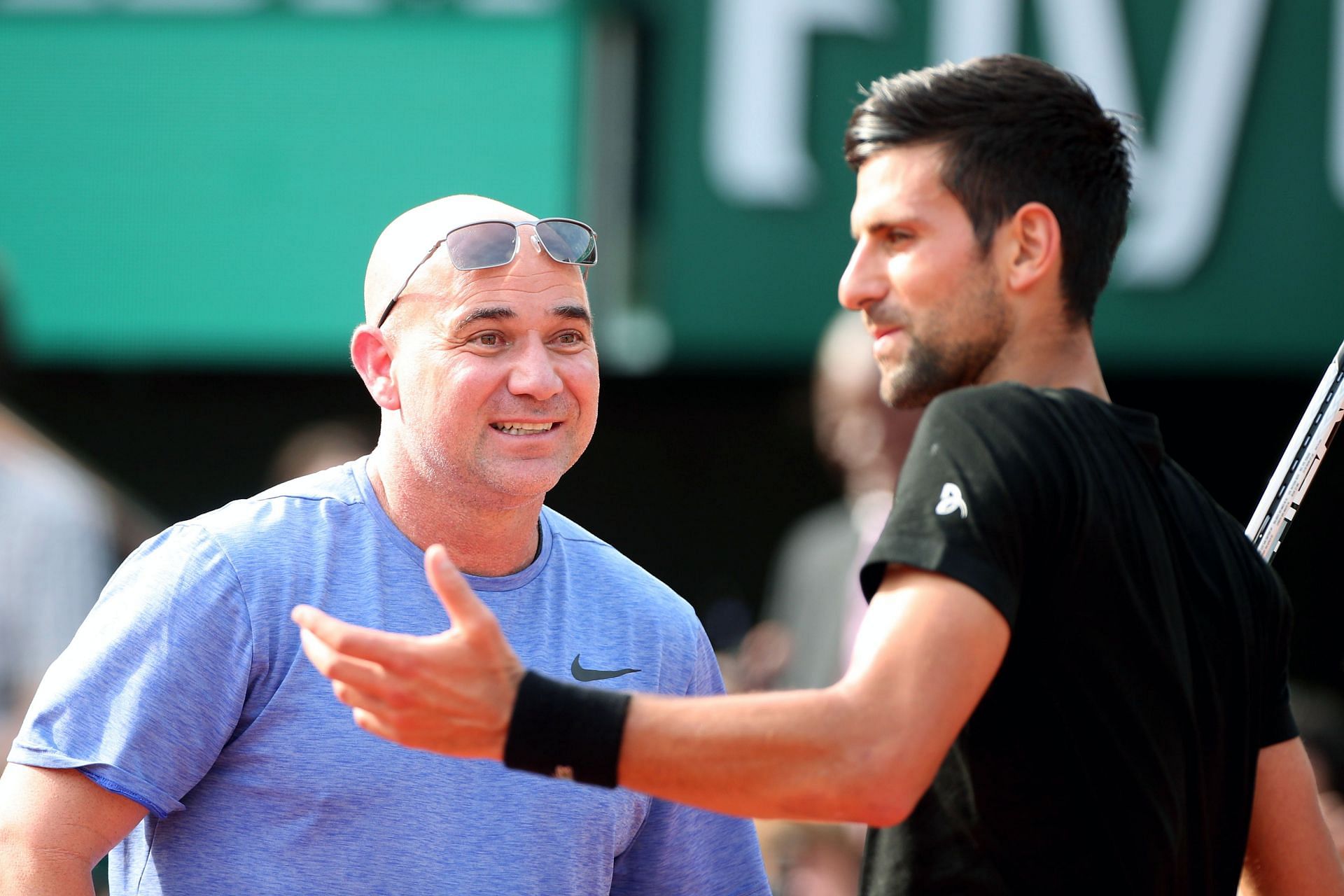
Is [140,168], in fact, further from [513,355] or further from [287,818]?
[287,818]

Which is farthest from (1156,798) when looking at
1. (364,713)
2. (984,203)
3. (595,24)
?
(595,24)

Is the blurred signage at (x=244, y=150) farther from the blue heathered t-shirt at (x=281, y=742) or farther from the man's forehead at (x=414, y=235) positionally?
the blue heathered t-shirt at (x=281, y=742)

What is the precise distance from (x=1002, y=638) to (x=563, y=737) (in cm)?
53

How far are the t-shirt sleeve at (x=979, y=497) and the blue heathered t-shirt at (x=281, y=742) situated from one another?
2.81ft

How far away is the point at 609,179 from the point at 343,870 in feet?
12.4

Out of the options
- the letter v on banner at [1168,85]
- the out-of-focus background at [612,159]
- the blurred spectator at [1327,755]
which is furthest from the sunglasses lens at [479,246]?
the letter v on banner at [1168,85]

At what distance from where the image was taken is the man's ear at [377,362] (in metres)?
2.99

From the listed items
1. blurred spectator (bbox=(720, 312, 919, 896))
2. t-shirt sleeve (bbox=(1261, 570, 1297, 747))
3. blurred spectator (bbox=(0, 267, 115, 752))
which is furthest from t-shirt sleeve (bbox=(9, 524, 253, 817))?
blurred spectator (bbox=(720, 312, 919, 896))

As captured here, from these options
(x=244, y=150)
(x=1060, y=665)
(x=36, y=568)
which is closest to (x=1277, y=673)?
(x=1060, y=665)

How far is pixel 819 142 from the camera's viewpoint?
5.94m

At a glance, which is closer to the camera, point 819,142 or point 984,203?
point 984,203

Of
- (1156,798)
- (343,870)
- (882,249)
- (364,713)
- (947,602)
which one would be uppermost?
(882,249)

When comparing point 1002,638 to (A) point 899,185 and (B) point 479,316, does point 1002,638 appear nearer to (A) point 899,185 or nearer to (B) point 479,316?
(A) point 899,185

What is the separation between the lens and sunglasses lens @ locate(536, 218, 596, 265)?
297cm
